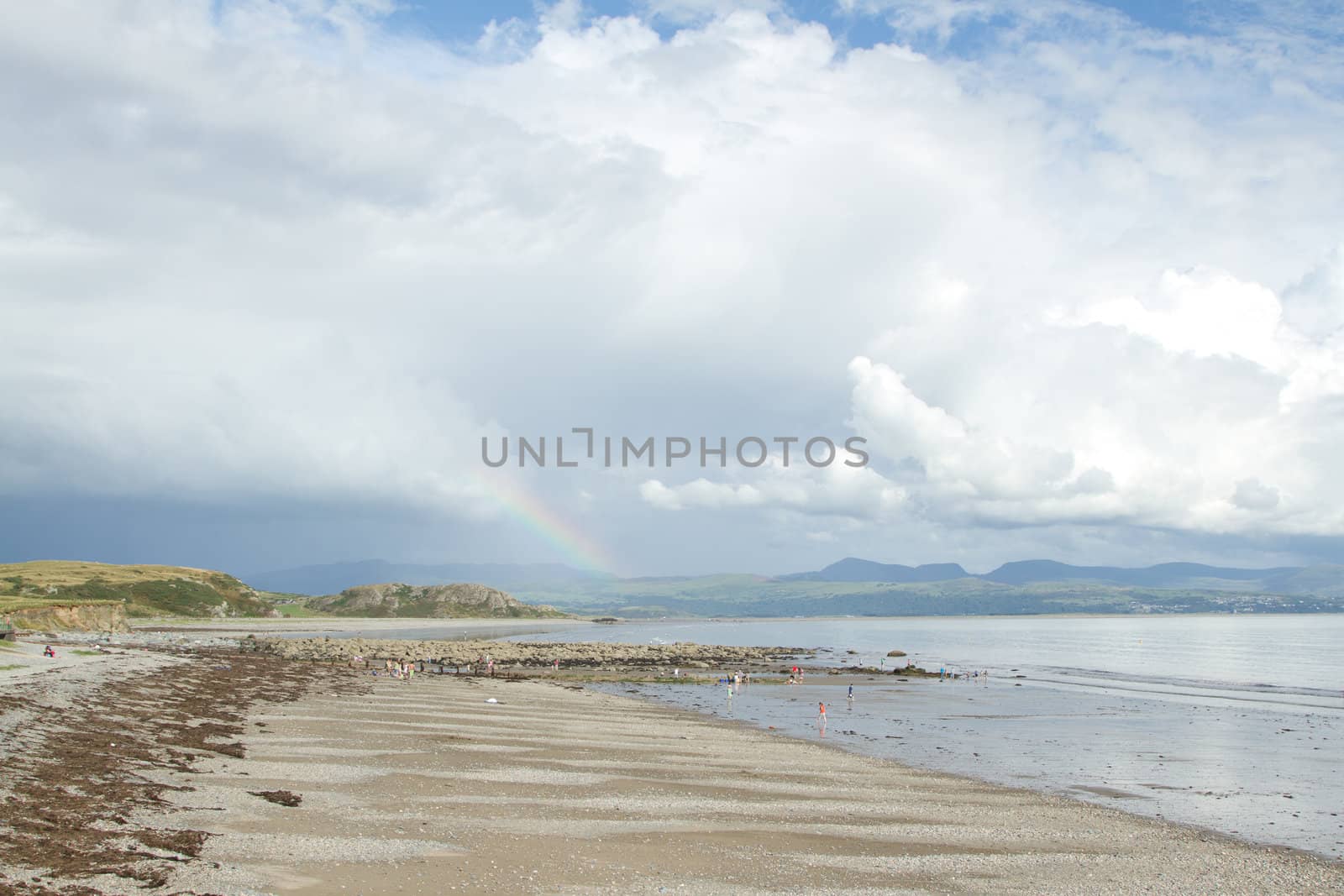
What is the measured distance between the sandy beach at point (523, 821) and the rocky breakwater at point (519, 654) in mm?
48907

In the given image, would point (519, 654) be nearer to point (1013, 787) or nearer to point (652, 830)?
point (1013, 787)

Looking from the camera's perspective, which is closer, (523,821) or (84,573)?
(523,821)

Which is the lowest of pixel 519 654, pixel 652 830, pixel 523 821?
pixel 519 654

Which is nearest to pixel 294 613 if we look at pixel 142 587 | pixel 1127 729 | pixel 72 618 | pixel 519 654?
pixel 142 587

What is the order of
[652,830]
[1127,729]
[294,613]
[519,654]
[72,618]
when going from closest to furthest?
[652,830], [1127,729], [72,618], [519,654], [294,613]

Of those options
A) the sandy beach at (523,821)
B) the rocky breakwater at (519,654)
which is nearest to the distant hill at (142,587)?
the rocky breakwater at (519,654)

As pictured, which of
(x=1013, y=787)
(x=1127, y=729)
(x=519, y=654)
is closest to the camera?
(x=1013, y=787)

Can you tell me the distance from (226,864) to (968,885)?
12840 millimetres

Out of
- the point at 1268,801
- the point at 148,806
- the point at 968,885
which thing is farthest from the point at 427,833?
the point at 1268,801

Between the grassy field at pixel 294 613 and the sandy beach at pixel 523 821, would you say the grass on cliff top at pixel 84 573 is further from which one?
the sandy beach at pixel 523 821

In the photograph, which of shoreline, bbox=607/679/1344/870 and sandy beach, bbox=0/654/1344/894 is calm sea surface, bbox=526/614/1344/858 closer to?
shoreline, bbox=607/679/1344/870

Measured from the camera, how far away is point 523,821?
730 inches

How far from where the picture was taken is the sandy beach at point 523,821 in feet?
46.5

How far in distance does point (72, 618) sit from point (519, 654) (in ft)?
152
